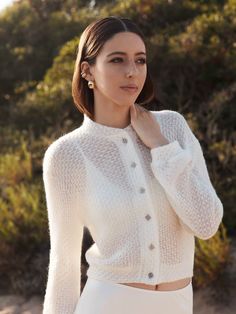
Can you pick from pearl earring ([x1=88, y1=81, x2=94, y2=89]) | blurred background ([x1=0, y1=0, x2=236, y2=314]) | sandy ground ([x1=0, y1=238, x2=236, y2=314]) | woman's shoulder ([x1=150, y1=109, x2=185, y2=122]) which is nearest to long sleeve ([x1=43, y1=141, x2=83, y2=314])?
pearl earring ([x1=88, y1=81, x2=94, y2=89])

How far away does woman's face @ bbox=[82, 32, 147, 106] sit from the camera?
7.74 ft

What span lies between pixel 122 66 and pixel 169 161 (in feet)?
1.16

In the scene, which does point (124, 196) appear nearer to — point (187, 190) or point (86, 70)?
point (187, 190)

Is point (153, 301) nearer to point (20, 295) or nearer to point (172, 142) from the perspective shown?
point (172, 142)

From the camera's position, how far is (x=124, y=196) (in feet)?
7.89

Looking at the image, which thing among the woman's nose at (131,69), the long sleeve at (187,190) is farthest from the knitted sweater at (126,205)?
the woman's nose at (131,69)

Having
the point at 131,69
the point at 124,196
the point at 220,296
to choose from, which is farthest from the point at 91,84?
the point at 220,296

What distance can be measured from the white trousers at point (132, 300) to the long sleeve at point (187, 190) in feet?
0.74

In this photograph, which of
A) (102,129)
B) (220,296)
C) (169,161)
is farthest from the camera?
(220,296)

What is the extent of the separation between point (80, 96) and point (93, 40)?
0.82ft

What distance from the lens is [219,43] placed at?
329 inches

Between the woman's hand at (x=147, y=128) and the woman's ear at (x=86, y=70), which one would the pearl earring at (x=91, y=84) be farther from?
the woman's hand at (x=147, y=128)

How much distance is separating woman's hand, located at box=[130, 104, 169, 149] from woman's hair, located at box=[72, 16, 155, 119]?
0.15m

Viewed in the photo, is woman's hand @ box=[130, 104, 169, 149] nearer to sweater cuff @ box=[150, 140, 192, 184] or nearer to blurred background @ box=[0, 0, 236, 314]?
A: sweater cuff @ box=[150, 140, 192, 184]
